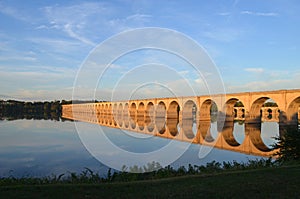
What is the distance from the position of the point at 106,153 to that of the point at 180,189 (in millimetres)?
8450

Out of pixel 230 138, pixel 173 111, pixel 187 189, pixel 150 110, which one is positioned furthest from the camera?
pixel 150 110

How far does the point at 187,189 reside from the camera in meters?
6.10

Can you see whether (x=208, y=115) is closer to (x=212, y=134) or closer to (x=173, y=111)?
(x=173, y=111)

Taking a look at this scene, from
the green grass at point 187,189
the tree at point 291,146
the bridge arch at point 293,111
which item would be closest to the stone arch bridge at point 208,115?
the bridge arch at point 293,111

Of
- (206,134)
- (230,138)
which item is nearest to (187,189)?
(230,138)

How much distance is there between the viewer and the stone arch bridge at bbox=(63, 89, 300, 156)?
2488 centimetres

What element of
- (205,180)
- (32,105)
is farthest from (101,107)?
(205,180)

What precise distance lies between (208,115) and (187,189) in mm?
49610

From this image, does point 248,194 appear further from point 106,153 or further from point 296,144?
point 106,153

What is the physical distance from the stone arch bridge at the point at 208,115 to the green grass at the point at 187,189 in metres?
11.1

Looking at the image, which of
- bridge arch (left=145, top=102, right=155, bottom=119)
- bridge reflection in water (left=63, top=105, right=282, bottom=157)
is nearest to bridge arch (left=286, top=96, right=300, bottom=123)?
bridge reflection in water (left=63, top=105, right=282, bottom=157)

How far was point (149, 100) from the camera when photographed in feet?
213

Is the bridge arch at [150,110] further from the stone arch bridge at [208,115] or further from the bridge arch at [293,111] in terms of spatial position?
the bridge arch at [293,111]

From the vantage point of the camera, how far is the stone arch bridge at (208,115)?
24.9 metres
